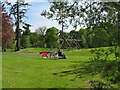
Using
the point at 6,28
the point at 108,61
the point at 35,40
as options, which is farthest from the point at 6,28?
the point at 35,40

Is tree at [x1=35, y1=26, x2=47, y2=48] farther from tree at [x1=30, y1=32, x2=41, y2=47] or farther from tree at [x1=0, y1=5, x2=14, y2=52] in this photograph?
tree at [x1=0, y1=5, x2=14, y2=52]

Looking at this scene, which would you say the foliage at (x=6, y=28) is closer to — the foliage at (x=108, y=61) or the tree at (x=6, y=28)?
the tree at (x=6, y=28)

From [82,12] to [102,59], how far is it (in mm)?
1437

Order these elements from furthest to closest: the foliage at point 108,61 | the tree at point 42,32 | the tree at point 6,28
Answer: the tree at point 42,32 < the tree at point 6,28 < the foliage at point 108,61

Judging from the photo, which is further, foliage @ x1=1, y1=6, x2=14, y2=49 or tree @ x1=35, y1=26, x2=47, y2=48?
tree @ x1=35, y1=26, x2=47, y2=48

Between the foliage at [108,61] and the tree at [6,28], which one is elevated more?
the tree at [6,28]

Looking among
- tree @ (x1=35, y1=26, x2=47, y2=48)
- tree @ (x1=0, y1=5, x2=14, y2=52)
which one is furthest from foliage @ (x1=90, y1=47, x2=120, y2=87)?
tree @ (x1=35, y1=26, x2=47, y2=48)

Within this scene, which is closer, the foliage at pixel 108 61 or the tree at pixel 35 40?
the foliage at pixel 108 61

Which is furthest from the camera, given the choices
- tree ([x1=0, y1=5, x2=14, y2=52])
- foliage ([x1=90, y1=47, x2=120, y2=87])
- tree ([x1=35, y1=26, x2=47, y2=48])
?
tree ([x1=35, y1=26, x2=47, y2=48])

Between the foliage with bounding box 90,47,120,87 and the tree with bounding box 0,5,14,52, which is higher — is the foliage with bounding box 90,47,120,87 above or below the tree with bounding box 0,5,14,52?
below

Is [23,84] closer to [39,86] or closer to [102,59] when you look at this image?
[39,86]

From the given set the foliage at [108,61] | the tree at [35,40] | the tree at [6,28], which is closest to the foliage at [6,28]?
the tree at [6,28]

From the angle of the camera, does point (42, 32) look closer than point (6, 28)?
No

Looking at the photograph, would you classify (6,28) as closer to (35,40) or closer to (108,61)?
(108,61)
